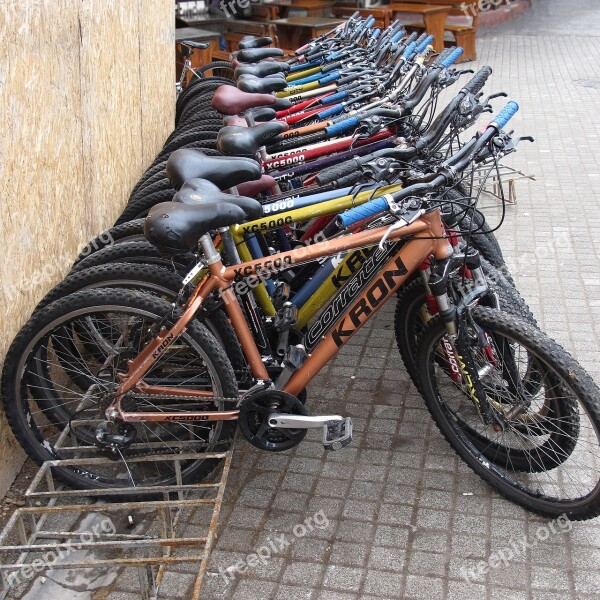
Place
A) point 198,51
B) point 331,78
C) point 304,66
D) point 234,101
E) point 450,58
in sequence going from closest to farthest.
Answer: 1. point 234,101
2. point 450,58
3. point 331,78
4. point 304,66
5. point 198,51

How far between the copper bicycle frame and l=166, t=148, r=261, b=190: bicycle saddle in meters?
0.40

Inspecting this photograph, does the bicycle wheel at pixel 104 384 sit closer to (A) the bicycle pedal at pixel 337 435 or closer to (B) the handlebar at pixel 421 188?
(A) the bicycle pedal at pixel 337 435

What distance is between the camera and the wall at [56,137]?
11.3 feet

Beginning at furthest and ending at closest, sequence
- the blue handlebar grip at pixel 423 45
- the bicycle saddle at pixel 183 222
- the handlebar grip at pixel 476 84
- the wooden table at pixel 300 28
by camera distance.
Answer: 1. the wooden table at pixel 300 28
2. the blue handlebar grip at pixel 423 45
3. the handlebar grip at pixel 476 84
4. the bicycle saddle at pixel 183 222

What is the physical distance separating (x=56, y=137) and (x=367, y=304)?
5.67ft

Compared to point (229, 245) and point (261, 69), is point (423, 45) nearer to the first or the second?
point (261, 69)

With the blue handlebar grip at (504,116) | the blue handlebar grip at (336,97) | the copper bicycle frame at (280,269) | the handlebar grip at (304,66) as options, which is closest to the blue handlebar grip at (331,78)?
the blue handlebar grip at (336,97)

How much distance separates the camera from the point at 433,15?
13531mm

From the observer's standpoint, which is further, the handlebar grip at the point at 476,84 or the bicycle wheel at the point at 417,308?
the handlebar grip at the point at 476,84

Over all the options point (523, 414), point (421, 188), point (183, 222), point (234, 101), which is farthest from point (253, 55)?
point (523, 414)

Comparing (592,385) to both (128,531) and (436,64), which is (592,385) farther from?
(436,64)

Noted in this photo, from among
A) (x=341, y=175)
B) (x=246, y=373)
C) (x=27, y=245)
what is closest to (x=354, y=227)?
(x=341, y=175)

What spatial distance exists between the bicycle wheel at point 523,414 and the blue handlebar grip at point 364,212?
21.0 inches

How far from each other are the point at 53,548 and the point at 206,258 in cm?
119
